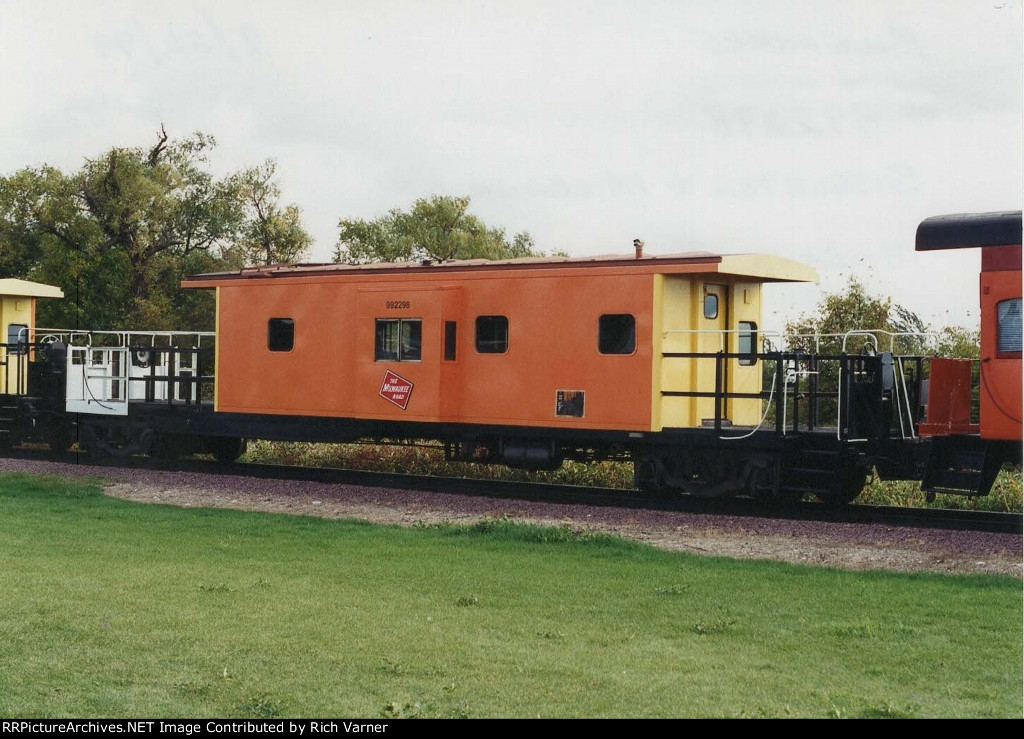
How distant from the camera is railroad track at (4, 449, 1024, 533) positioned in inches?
541

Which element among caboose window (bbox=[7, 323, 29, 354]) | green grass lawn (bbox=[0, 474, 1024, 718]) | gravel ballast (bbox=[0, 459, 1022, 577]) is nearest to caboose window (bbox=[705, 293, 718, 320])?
gravel ballast (bbox=[0, 459, 1022, 577])

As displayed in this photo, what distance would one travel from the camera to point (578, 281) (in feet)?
51.1

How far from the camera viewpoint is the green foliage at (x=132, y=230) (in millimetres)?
30438

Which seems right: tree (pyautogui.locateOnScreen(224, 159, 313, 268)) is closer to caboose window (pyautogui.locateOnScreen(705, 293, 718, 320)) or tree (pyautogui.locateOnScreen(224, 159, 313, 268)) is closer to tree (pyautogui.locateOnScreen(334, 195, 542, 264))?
tree (pyautogui.locateOnScreen(334, 195, 542, 264))

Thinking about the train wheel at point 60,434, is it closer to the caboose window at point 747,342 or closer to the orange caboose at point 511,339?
the orange caboose at point 511,339

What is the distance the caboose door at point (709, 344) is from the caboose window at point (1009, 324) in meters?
3.74

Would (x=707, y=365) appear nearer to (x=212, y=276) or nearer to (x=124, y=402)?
(x=212, y=276)

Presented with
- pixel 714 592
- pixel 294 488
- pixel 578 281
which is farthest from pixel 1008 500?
pixel 294 488

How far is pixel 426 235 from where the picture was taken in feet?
101

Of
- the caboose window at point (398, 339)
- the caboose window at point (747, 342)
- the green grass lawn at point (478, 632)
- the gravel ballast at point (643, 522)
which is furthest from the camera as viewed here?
the caboose window at point (398, 339)

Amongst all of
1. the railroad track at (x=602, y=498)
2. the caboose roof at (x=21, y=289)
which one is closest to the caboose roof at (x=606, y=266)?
the railroad track at (x=602, y=498)
